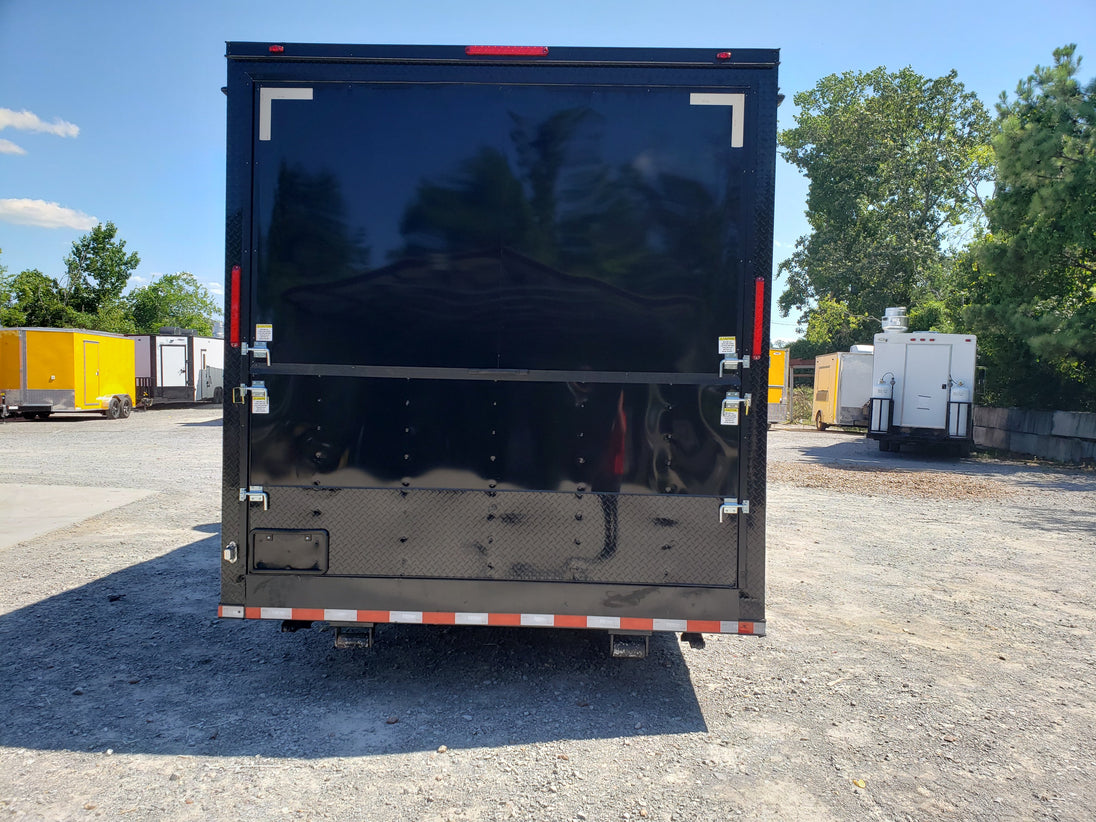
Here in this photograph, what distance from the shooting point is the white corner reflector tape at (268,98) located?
363 cm

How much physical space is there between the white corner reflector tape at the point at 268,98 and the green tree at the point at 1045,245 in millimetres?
17596

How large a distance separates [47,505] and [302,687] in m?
7.32

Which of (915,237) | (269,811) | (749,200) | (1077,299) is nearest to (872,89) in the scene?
(915,237)

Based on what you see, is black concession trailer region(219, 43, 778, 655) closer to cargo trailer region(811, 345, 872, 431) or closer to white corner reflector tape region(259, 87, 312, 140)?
white corner reflector tape region(259, 87, 312, 140)

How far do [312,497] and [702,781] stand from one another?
2.31 meters

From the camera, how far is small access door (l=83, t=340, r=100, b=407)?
2260 centimetres

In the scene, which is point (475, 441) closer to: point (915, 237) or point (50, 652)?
point (50, 652)

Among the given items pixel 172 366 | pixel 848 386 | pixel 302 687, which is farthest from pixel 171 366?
pixel 302 687

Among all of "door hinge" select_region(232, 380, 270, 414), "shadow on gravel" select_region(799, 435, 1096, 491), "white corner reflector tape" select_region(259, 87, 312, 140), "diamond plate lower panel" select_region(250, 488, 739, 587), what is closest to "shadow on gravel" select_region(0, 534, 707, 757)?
"diamond plate lower panel" select_region(250, 488, 739, 587)

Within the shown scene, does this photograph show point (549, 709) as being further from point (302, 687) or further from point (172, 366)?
point (172, 366)

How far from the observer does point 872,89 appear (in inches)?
1603

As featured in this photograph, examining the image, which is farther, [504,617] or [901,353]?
[901,353]

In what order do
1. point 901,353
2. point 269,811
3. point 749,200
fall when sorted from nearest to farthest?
point 269,811, point 749,200, point 901,353

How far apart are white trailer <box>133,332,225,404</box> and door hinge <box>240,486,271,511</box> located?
28.8 meters
